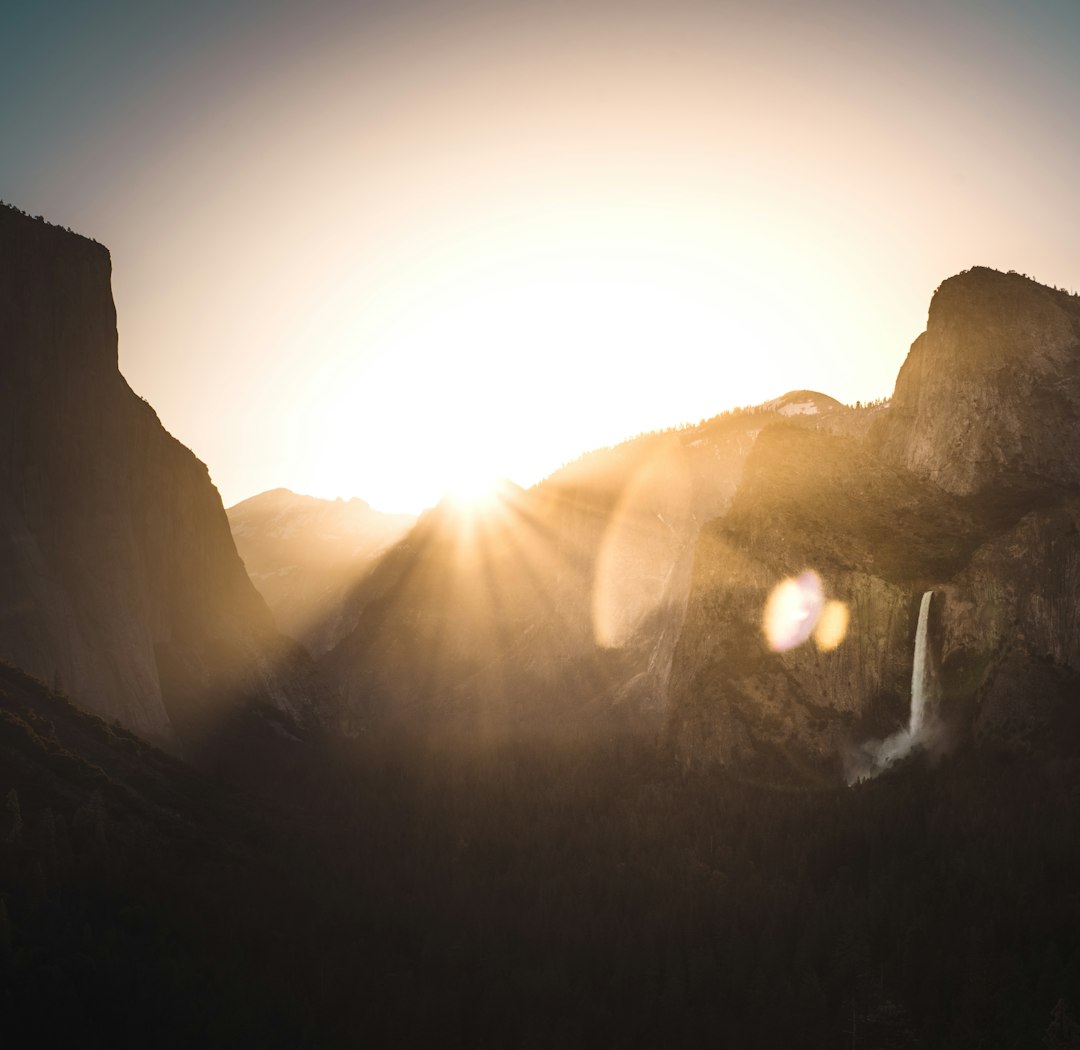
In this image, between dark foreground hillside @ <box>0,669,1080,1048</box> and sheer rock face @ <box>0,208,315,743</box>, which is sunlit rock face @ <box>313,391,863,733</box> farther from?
dark foreground hillside @ <box>0,669,1080,1048</box>

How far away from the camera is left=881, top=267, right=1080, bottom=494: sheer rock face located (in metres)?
90.2

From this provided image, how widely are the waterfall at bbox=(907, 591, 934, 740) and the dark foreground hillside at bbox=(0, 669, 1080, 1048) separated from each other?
402cm

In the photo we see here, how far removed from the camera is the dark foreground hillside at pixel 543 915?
54656 mm

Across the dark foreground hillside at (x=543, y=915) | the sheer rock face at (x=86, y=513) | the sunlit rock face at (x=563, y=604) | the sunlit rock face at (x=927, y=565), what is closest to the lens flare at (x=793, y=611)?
the sunlit rock face at (x=927, y=565)

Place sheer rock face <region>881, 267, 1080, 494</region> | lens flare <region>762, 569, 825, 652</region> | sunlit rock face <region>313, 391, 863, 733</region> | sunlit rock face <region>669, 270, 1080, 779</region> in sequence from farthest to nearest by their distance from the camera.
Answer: sunlit rock face <region>313, 391, 863, 733</region> → lens flare <region>762, 569, 825, 652</region> → sheer rock face <region>881, 267, 1080, 494</region> → sunlit rock face <region>669, 270, 1080, 779</region>

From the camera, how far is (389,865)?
87.8 m

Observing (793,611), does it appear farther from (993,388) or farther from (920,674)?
(993,388)

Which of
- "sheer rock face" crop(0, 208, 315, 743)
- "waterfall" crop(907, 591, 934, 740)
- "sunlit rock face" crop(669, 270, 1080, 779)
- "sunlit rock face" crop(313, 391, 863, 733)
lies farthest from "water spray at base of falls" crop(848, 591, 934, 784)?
"sheer rock face" crop(0, 208, 315, 743)

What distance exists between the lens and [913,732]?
86062 millimetres

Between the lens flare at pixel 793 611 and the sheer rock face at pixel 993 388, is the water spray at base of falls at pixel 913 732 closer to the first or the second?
the lens flare at pixel 793 611

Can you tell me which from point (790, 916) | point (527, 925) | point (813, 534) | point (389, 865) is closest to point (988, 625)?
point (813, 534)

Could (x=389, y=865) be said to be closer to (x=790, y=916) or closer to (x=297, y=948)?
(x=297, y=948)

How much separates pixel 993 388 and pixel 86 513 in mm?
83245

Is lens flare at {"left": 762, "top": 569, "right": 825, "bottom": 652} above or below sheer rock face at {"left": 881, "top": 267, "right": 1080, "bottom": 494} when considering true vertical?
below
